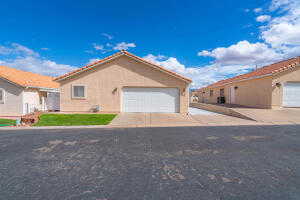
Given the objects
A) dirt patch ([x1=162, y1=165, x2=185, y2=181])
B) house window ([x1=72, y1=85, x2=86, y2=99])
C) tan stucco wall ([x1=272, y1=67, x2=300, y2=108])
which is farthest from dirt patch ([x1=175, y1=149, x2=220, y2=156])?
tan stucco wall ([x1=272, y1=67, x2=300, y2=108])

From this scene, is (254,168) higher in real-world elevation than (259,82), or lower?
lower

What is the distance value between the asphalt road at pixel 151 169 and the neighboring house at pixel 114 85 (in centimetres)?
686

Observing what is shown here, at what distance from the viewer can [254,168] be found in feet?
11.1

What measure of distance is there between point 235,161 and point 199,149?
3.62 feet

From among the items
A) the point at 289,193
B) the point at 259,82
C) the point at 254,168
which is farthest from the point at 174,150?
the point at 259,82

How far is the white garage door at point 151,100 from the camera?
40.9 ft

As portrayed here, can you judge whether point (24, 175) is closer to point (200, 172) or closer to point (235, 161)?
point (200, 172)

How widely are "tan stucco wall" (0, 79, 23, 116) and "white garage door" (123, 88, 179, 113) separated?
9.54 meters

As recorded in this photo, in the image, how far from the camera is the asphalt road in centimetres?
254

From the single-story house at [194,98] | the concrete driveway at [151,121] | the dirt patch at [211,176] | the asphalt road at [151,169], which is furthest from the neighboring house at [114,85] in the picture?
the single-story house at [194,98]

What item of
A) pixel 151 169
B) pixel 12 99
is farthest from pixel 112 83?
pixel 151 169

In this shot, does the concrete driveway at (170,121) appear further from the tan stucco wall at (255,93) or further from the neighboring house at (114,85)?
the tan stucco wall at (255,93)

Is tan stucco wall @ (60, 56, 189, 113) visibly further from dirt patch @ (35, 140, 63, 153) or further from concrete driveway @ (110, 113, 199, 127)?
dirt patch @ (35, 140, 63, 153)

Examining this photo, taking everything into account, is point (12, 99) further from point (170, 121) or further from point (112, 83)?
point (170, 121)
